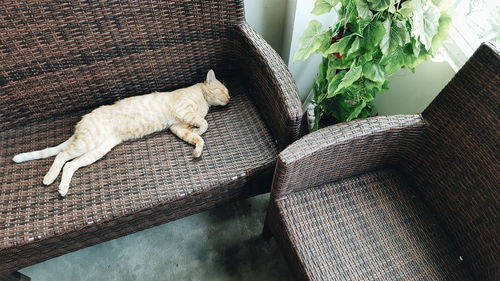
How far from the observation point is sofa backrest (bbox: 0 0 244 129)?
1145mm

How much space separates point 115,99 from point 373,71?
1.02 m

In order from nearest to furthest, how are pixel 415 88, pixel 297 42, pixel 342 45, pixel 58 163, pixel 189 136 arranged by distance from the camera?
pixel 342 45
pixel 58 163
pixel 189 136
pixel 415 88
pixel 297 42

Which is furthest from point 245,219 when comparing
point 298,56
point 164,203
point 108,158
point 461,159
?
point 461,159

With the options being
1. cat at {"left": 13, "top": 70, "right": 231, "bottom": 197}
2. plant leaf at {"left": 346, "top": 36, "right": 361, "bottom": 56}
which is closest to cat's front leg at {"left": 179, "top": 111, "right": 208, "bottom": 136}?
cat at {"left": 13, "top": 70, "right": 231, "bottom": 197}

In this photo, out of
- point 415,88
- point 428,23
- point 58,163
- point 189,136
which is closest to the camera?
point 428,23

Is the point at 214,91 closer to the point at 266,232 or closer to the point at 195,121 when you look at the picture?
the point at 195,121

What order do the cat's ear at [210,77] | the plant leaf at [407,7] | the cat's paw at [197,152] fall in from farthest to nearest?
the cat's ear at [210,77]
the cat's paw at [197,152]
the plant leaf at [407,7]

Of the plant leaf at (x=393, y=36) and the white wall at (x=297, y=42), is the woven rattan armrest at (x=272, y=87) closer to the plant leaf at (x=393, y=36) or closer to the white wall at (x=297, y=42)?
the white wall at (x=297, y=42)

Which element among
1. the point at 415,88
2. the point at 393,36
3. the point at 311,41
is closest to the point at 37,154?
the point at 311,41

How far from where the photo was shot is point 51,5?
1.11 meters

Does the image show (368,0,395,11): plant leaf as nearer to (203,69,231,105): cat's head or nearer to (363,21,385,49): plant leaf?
(363,21,385,49): plant leaf

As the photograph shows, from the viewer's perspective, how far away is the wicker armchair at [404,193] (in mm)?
1010

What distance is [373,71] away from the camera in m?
1.09

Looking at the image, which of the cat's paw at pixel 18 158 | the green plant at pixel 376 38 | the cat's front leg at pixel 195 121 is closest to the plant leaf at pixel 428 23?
the green plant at pixel 376 38
